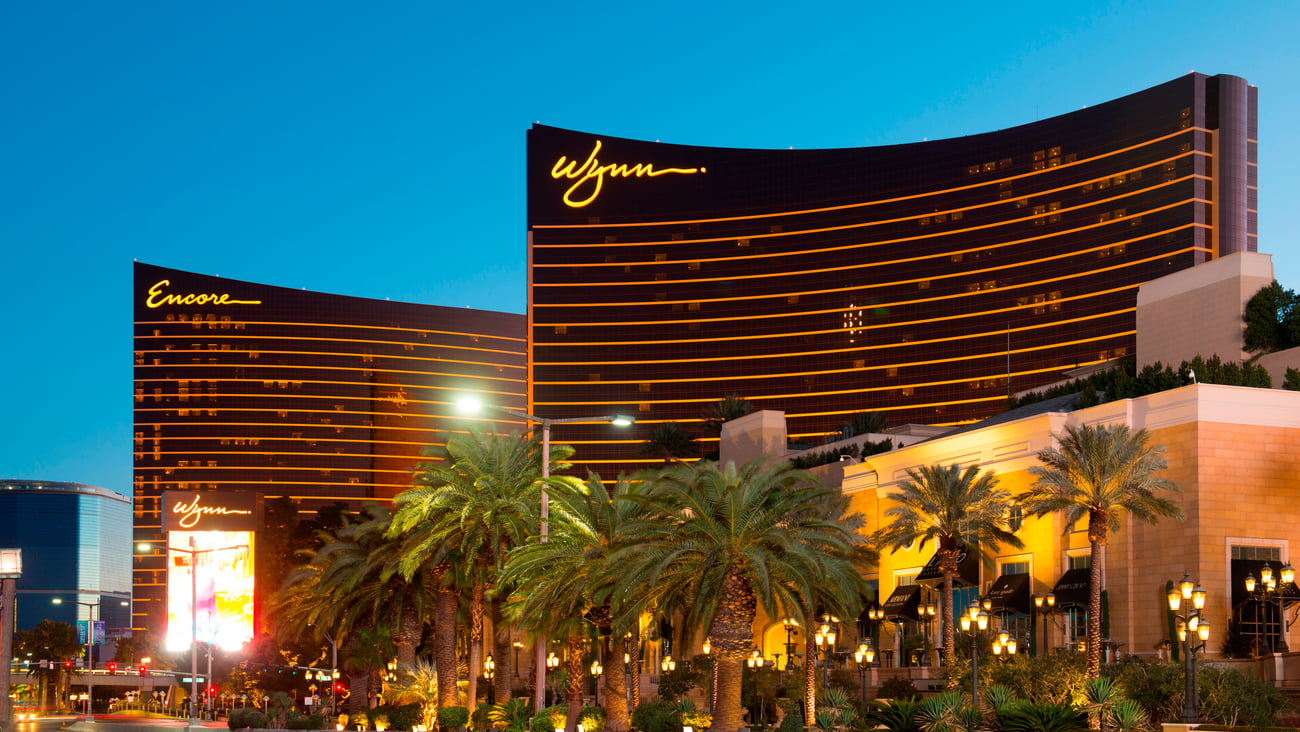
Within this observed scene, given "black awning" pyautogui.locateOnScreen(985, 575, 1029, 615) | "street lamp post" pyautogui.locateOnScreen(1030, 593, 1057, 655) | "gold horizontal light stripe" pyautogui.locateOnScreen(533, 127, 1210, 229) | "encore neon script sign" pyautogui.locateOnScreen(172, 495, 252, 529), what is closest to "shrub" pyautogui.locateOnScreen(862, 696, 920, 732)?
"street lamp post" pyautogui.locateOnScreen(1030, 593, 1057, 655)

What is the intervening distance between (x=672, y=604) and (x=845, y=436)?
63.5 metres

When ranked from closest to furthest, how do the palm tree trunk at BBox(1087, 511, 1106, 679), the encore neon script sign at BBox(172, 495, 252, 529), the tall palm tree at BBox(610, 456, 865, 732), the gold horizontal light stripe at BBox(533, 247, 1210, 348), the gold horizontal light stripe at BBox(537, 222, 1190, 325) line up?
the tall palm tree at BBox(610, 456, 865, 732) < the palm tree trunk at BBox(1087, 511, 1106, 679) < the encore neon script sign at BBox(172, 495, 252, 529) < the gold horizontal light stripe at BBox(533, 247, 1210, 348) < the gold horizontal light stripe at BBox(537, 222, 1190, 325)

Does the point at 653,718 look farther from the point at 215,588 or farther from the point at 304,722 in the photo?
the point at 215,588

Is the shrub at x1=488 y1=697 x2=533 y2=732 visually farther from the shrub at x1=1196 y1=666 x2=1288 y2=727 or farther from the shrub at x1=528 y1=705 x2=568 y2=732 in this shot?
the shrub at x1=1196 y1=666 x2=1288 y2=727

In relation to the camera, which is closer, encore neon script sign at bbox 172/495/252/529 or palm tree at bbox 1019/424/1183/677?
palm tree at bbox 1019/424/1183/677

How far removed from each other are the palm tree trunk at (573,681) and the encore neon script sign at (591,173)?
437 feet

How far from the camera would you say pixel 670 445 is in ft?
412

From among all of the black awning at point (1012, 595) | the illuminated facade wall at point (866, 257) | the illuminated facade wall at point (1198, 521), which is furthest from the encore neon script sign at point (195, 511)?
the illuminated facade wall at point (866, 257)

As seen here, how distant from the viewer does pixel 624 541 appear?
37.5 meters

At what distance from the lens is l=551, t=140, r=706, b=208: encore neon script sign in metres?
176

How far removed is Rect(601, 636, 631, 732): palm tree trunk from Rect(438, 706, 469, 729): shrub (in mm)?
7633

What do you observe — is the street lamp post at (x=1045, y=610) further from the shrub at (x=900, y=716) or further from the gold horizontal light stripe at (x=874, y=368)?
the gold horizontal light stripe at (x=874, y=368)

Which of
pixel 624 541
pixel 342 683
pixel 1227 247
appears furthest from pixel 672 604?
pixel 1227 247

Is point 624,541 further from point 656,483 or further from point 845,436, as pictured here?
point 845,436
